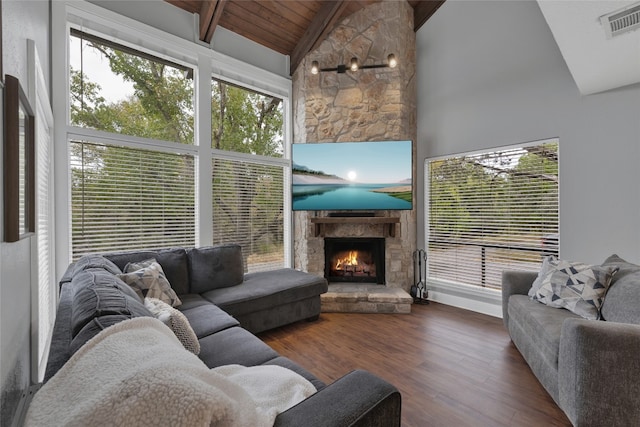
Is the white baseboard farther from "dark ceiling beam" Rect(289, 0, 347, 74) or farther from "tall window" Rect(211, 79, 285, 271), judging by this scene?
"dark ceiling beam" Rect(289, 0, 347, 74)

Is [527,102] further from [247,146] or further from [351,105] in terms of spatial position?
[247,146]

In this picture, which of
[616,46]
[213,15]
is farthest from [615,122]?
[213,15]

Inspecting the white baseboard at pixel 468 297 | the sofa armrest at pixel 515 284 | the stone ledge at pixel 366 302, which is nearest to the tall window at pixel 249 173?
the stone ledge at pixel 366 302

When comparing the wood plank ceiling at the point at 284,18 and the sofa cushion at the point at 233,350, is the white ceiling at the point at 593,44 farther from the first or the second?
the sofa cushion at the point at 233,350

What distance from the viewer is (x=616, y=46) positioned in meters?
2.13

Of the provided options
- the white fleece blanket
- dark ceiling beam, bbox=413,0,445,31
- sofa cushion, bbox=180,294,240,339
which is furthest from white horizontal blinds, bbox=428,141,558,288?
the white fleece blanket

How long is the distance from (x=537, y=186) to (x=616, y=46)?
4.44ft

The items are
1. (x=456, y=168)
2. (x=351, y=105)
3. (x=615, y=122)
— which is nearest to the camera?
(x=615, y=122)

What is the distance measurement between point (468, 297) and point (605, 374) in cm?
223

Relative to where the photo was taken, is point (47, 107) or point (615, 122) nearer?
point (47, 107)

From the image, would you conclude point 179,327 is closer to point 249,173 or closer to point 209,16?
point 249,173

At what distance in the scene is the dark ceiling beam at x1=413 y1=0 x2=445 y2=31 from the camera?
3906 millimetres

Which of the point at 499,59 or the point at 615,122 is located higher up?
the point at 499,59

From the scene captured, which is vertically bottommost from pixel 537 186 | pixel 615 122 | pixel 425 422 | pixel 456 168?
pixel 425 422
